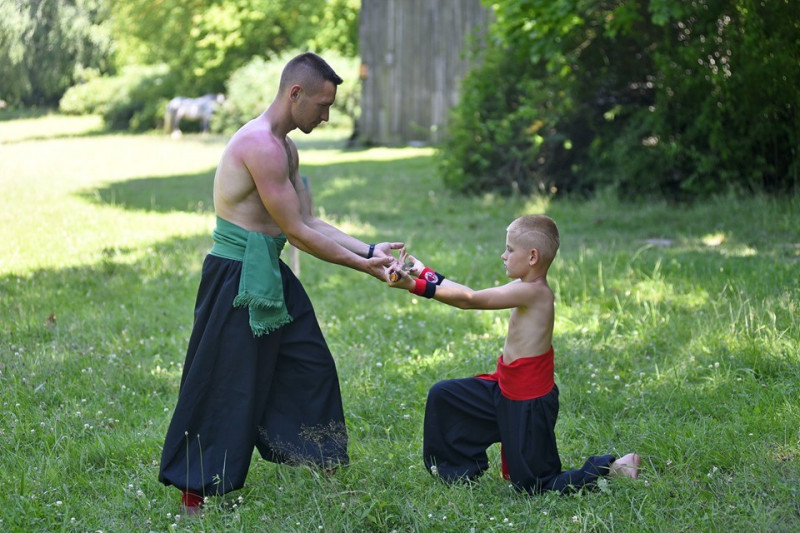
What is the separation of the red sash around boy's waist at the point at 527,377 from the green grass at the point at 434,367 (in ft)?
1.51

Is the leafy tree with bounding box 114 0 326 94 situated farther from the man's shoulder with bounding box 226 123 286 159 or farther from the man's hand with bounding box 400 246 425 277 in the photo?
the man's shoulder with bounding box 226 123 286 159

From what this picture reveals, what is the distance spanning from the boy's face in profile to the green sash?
105 cm

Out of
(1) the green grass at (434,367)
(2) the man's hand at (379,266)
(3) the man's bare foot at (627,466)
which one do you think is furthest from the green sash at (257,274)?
(3) the man's bare foot at (627,466)

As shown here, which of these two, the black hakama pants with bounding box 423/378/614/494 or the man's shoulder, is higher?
the man's shoulder

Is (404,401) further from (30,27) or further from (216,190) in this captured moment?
(30,27)

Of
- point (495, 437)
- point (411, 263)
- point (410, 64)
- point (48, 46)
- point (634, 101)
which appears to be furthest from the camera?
point (48, 46)

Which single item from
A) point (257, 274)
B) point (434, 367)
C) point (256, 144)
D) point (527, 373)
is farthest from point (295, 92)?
point (434, 367)

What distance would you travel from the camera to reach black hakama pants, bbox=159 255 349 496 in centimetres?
412

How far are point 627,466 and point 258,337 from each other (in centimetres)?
179

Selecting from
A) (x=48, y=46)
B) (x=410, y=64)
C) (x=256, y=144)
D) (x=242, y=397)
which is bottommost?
(x=242, y=397)

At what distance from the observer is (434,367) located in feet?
19.6

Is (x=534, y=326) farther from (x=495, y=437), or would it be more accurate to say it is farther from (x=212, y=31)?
(x=212, y=31)

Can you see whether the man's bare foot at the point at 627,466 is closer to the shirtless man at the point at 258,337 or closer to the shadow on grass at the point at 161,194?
the shirtless man at the point at 258,337

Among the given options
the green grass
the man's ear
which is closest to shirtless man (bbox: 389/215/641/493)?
the green grass
